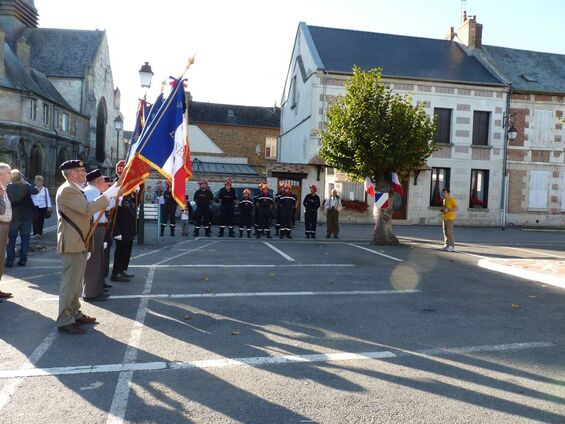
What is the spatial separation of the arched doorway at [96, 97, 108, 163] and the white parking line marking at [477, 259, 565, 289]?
146 ft

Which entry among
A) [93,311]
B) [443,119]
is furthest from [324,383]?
[443,119]

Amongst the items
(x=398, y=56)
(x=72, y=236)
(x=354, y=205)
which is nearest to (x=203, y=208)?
(x=354, y=205)

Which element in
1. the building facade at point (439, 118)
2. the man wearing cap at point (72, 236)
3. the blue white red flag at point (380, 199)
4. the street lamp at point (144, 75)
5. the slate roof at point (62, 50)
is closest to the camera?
the man wearing cap at point (72, 236)

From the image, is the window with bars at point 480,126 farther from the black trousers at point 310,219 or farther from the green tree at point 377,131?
the black trousers at point 310,219

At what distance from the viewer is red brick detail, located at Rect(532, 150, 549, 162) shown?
93.1ft

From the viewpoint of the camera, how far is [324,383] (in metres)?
4.23

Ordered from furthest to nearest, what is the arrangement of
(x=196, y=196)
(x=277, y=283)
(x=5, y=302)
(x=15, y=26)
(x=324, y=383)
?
(x=15, y=26) → (x=196, y=196) → (x=277, y=283) → (x=5, y=302) → (x=324, y=383)

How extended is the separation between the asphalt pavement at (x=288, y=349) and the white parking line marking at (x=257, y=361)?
0.06 ft

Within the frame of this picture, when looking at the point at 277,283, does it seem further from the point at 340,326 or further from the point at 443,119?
the point at 443,119

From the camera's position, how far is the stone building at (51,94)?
33969 millimetres

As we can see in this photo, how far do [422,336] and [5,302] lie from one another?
560 centimetres

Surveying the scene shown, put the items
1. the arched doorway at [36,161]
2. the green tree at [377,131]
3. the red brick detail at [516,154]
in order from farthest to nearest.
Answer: the arched doorway at [36,161], the red brick detail at [516,154], the green tree at [377,131]

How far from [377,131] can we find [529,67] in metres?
20.7

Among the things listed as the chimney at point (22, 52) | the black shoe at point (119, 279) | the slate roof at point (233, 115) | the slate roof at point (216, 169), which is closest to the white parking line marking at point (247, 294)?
the black shoe at point (119, 279)
